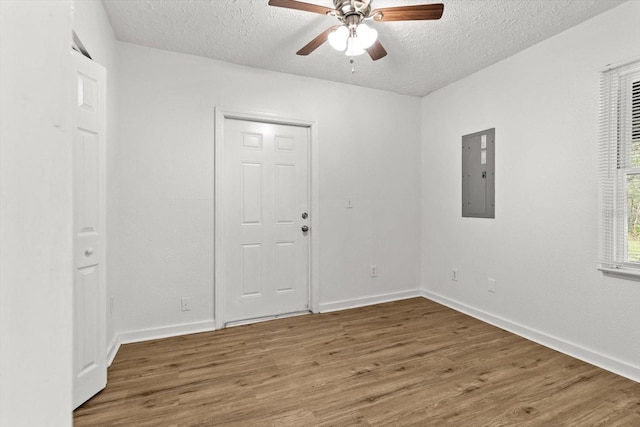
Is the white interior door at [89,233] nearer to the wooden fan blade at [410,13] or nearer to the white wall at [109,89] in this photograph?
the white wall at [109,89]

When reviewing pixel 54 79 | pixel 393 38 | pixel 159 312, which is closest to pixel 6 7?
pixel 54 79

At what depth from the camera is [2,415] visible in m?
0.16

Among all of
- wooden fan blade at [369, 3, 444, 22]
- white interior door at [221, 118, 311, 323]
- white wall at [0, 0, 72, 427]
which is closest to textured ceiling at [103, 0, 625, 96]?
wooden fan blade at [369, 3, 444, 22]

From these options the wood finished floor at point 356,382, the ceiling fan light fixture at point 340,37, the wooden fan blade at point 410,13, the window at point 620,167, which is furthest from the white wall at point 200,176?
the window at point 620,167

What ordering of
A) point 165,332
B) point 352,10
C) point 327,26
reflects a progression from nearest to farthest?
point 352,10 < point 327,26 < point 165,332

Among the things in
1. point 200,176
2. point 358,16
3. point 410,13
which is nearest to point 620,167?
point 410,13

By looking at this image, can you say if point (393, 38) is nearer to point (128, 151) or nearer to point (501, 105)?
point (501, 105)

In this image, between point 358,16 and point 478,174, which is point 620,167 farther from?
point 358,16

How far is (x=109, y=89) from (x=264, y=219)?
64.4 inches

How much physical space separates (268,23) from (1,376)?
8.85 feet

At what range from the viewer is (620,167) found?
2.14 meters

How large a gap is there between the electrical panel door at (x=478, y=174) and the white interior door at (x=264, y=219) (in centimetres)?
169

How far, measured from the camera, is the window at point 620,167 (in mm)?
2084

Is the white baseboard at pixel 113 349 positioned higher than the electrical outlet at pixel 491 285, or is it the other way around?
the electrical outlet at pixel 491 285
